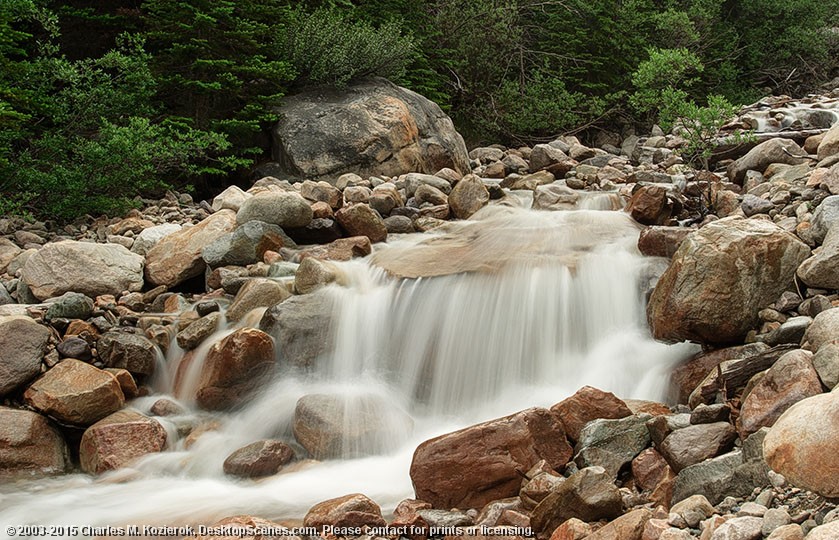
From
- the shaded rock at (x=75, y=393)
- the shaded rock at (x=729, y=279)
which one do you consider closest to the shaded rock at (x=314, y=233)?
the shaded rock at (x=75, y=393)

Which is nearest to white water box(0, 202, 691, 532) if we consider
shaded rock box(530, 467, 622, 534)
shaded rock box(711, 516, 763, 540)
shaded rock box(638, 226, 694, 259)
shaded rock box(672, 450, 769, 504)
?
shaded rock box(638, 226, 694, 259)

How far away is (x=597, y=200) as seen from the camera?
32.8ft

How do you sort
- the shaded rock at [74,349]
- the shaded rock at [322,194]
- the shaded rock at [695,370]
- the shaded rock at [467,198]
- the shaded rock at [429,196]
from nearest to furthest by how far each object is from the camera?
the shaded rock at [695,370] < the shaded rock at [74,349] < the shaded rock at [322,194] < the shaded rock at [467,198] < the shaded rock at [429,196]

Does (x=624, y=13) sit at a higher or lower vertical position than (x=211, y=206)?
higher

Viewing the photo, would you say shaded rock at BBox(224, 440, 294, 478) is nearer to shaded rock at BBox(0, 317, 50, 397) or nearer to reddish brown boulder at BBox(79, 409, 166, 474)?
reddish brown boulder at BBox(79, 409, 166, 474)

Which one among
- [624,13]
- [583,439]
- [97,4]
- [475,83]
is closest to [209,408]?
[583,439]

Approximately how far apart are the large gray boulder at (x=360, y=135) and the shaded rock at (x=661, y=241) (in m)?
5.60

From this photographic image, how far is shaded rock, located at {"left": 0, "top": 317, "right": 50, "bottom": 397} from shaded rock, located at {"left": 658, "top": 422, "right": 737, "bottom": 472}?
4.78 meters

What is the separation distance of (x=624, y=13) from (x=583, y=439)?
1471cm

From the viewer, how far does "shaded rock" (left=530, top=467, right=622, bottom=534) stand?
11.0ft

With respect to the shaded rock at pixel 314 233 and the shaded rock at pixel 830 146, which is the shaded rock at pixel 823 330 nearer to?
the shaded rock at pixel 830 146

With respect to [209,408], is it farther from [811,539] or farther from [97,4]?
[97,4]

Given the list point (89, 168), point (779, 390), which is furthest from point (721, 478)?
point (89, 168)

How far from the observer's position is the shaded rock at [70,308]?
617cm
